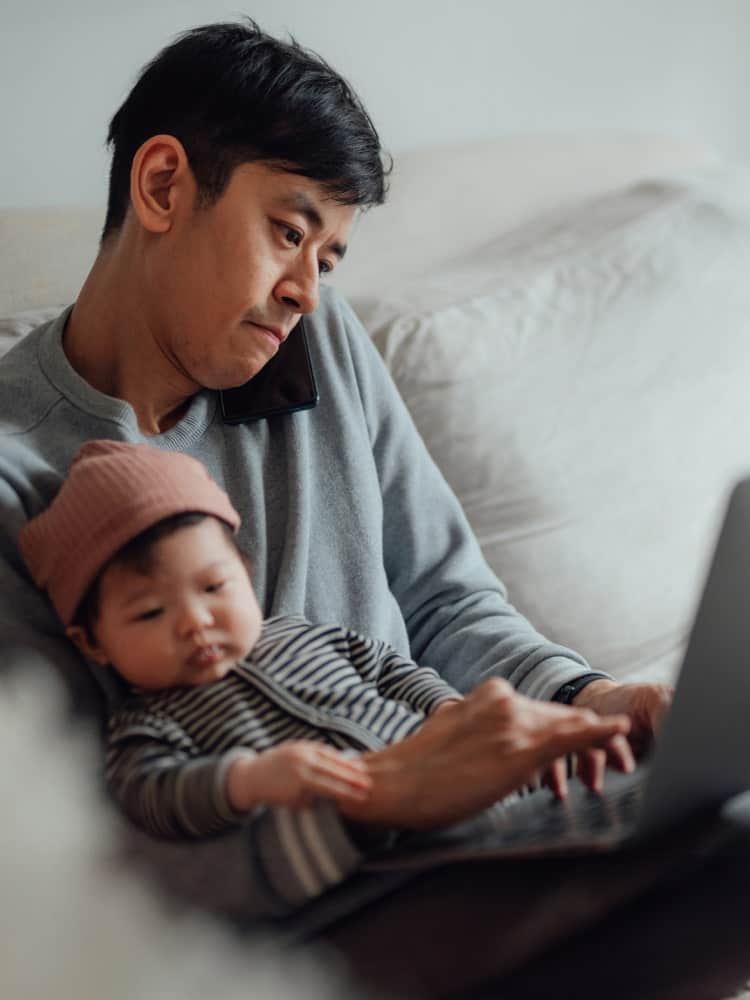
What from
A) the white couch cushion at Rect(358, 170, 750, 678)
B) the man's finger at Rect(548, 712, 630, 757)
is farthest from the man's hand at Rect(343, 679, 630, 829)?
the white couch cushion at Rect(358, 170, 750, 678)

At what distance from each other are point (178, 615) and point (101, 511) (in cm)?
10

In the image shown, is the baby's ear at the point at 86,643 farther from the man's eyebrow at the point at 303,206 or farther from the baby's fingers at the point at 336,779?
the man's eyebrow at the point at 303,206

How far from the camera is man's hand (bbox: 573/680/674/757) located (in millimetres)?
1046

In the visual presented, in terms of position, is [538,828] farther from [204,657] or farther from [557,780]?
[204,657]

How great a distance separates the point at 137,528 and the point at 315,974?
1.08 feet

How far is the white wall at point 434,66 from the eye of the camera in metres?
1.57

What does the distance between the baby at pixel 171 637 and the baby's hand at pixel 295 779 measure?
0.02 m

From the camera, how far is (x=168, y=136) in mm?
1158

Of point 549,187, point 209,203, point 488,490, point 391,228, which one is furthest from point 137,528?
point 549,187

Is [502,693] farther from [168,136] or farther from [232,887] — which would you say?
[168,136]

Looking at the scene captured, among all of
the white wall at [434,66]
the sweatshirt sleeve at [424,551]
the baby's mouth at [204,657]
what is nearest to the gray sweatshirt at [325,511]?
the sweatshirt sleeve at [424,551]

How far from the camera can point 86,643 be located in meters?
0.97

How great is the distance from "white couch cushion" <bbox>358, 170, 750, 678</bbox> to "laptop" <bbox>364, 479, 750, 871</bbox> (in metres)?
0.73

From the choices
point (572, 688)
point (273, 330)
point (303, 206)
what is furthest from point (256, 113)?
point (572, 688)
